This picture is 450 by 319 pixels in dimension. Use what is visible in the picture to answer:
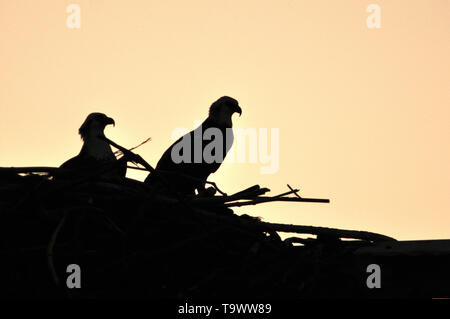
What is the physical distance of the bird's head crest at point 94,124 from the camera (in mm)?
10297

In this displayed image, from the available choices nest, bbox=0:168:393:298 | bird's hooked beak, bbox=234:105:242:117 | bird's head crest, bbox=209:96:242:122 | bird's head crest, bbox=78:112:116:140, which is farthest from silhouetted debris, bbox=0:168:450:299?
bird's hooked beak, bbox=234:105:242:117

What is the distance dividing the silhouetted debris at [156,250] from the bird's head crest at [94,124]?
19.9 feet

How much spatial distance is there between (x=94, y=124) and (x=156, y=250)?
6.75 metres

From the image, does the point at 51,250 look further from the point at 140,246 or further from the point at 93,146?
the point at 93,146

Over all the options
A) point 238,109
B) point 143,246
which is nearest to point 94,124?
point 238,109

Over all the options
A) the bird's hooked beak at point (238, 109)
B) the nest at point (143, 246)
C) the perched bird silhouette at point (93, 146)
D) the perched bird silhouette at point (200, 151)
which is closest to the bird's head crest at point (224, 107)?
the bird's hooked beak at point (238, 109)

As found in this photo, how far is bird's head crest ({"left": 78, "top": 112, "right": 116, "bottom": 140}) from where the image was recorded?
33.8 ft

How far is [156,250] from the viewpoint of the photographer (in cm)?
392

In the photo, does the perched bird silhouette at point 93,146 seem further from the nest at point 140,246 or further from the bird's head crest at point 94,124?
the nest at point 140,246
